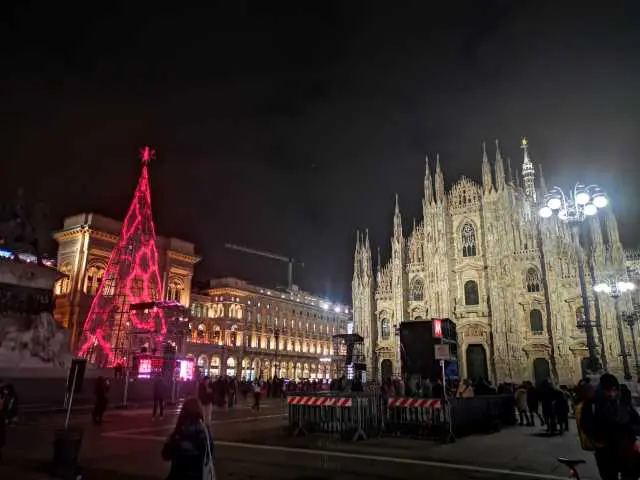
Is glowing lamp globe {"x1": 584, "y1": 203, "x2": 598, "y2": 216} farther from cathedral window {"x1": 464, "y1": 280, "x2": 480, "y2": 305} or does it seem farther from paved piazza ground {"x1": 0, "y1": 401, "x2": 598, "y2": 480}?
cathedral window {"x1": 464, "y1": 280, "x2": 480, "y2": 305}

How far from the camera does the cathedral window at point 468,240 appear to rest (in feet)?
152

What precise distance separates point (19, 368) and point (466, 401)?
18.3 metres

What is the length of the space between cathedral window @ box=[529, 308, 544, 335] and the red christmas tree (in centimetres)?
3098

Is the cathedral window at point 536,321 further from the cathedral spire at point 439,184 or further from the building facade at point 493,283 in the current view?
the cathedral spire at point 439,184

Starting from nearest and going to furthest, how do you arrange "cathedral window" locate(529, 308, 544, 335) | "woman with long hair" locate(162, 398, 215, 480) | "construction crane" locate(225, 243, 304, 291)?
"woman with long hair" locate(162, 398, 215, 480), "cathedral window" locate(529, 308, 544, 335), "construction crane" locate(225, 243, 304, 291)

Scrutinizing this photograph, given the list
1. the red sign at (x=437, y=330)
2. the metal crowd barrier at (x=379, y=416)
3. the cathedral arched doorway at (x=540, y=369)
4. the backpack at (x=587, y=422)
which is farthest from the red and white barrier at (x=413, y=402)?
the cathedral arched doorway at (x=540, y=369)

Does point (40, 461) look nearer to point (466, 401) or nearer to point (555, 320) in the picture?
point (466, 401)

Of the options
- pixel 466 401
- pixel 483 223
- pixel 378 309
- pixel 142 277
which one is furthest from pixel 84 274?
pixel 466 401

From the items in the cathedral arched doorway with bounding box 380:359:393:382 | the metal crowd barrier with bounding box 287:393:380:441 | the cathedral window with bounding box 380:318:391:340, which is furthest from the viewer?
the cathedral window with bounding box 380:318:391:340

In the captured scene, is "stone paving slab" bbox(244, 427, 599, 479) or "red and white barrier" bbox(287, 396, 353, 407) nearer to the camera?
"stone paving slab" bbox(244, 427, 599, 479)

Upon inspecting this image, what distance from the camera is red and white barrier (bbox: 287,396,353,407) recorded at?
12.7 metres

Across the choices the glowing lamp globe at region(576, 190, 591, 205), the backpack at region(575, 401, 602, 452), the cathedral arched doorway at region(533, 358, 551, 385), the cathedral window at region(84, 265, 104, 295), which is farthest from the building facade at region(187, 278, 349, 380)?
the backpack at region(575, 401, 602, 452)

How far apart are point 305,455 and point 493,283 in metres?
36.5

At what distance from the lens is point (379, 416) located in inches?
540
